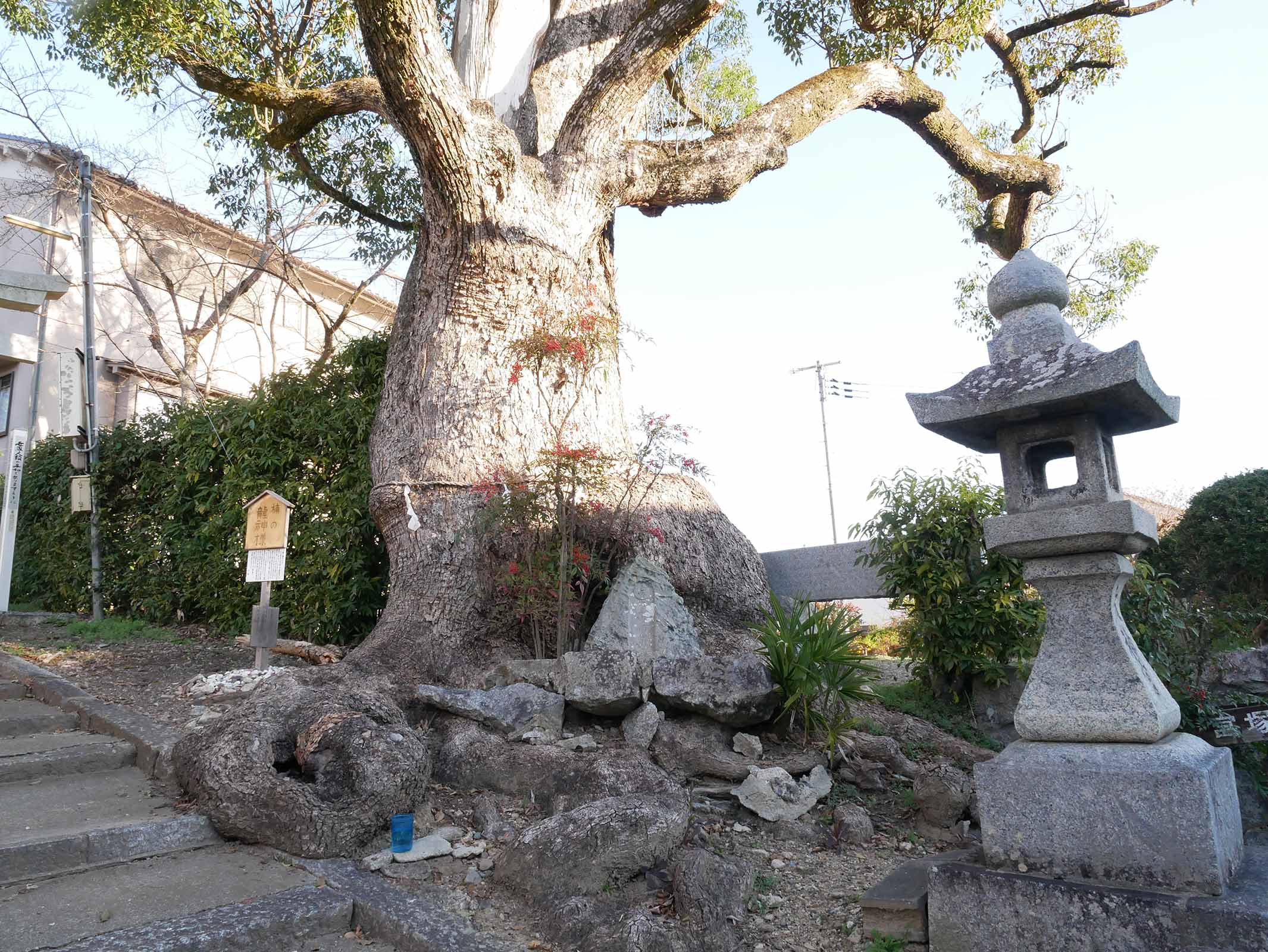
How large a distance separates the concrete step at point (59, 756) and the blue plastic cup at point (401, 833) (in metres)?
2.15

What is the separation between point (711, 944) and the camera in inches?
123

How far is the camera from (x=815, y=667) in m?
4.93

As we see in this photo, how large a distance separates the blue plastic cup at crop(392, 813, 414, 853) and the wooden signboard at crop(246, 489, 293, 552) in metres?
3.20

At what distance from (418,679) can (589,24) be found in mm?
6745

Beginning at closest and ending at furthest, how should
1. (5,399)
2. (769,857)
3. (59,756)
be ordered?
(769,857)
(59,756)
(5,399)

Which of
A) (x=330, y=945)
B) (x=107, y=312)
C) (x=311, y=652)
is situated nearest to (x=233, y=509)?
(x=311, y=652)

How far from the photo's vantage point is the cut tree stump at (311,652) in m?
6.56

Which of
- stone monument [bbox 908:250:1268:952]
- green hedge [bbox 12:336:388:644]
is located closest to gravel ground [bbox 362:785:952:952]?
stone monument [bbox 908:250:1268:952]

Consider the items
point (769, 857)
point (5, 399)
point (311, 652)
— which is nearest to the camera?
point (769, 857)

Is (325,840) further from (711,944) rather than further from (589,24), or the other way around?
(589,24)

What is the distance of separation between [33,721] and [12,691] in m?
1.09

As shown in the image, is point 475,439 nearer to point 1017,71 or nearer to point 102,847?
point 102,847

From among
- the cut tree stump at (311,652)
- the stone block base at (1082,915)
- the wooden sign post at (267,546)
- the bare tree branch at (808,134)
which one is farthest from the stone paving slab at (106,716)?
the bare tree branch at (808,134)

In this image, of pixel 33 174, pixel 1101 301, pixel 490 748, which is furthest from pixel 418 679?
pixel 33 174
